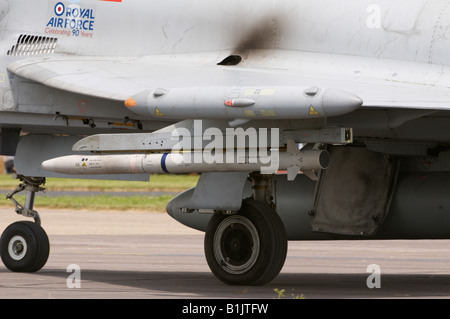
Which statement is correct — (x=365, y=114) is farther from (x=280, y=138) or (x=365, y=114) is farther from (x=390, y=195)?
(x=390, y=195)

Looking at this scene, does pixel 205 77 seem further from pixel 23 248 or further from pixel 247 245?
pixel 23 248

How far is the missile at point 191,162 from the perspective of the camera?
1330 centimetres

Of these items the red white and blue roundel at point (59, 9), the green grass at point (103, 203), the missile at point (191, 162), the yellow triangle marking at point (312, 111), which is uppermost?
the green grass at point (103, 203)

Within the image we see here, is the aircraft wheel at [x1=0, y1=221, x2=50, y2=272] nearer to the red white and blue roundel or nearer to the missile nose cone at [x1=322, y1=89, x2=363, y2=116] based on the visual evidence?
the red white and blue roundel

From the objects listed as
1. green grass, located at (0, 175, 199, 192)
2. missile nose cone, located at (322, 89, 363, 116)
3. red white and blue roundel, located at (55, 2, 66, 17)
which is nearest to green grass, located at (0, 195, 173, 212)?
green grass, located at (0, 175, 199, 192)

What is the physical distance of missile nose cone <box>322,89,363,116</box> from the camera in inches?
477

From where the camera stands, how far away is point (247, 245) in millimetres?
14359

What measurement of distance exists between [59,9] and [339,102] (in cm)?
580

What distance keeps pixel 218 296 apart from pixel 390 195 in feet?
11.5

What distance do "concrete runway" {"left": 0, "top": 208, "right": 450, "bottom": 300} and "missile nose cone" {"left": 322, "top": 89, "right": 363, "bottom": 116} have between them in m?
2.57

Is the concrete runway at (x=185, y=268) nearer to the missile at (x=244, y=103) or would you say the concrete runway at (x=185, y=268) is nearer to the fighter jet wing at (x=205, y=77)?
the missile at (x=244, y=103)

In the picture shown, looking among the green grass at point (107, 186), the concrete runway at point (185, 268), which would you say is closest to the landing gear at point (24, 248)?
the concrete runway at point (185, 268)

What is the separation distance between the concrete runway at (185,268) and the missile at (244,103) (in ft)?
7.71

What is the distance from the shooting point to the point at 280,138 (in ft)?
44.3
